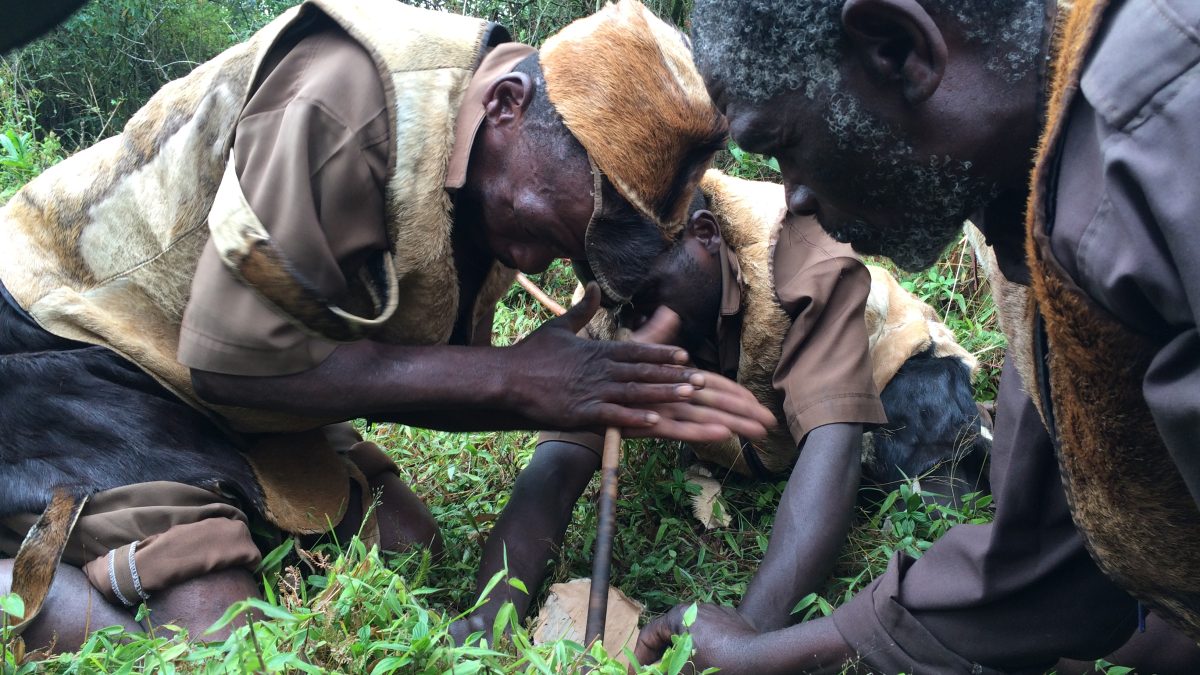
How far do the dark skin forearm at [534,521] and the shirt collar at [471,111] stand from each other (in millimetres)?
1034

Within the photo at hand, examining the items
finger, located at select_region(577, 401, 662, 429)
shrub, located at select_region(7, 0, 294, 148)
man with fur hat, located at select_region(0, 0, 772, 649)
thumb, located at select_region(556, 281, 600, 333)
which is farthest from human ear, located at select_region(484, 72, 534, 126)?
shrub, located at select_region(7, 0, 294, 148)

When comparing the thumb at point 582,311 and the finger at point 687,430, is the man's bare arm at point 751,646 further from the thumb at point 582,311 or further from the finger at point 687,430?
the thumb at point 582,311

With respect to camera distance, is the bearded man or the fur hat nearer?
the bearded man

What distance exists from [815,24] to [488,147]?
3.91ft

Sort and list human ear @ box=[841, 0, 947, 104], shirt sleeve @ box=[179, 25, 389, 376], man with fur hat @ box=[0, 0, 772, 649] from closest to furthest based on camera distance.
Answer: human ear @ box=[841, 0, 947, 104], shirt sleeve @ box=[179, 25, 389, 376], man with fur hat @ box=[0, 0, 772, 649]

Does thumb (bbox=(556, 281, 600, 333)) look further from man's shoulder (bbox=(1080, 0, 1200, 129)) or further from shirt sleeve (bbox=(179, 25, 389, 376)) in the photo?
man's shoulder (bbox=(1080, 0, 1200, 129))

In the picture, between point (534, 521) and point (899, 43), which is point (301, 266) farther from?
point (899, 43)

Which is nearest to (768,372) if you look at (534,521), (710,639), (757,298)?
(757,298)

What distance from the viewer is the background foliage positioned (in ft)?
7.16

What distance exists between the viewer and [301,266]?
2486mm

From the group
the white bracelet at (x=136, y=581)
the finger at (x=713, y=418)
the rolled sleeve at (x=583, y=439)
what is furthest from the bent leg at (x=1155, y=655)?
the white bracelet at (x=136, y=581)

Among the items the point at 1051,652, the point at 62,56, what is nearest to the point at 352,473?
the point at 1051,652

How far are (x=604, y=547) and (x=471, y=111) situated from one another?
1.19 m

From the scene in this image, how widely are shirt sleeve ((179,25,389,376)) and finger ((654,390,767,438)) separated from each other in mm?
932
